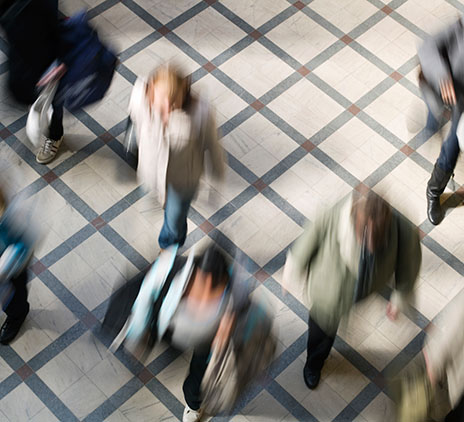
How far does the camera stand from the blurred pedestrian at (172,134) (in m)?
4.00

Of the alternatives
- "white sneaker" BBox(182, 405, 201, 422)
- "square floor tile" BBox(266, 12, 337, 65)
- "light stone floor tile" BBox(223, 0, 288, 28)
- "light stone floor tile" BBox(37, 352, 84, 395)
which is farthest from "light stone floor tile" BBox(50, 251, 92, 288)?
"light stone floor tile" BBox(223, 0, 288, 28)

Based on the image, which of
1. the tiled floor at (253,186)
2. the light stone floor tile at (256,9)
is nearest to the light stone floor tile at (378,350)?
the tiled floor at (253,186)

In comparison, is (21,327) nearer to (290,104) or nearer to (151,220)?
(151,220)

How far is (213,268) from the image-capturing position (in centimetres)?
354

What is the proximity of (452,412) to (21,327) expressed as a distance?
2670mm

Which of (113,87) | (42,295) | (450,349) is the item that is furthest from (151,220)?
(450,349)

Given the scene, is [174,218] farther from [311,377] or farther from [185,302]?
[311,377]

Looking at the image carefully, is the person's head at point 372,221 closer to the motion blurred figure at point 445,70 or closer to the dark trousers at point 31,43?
the motion blurred figure at point 445,70

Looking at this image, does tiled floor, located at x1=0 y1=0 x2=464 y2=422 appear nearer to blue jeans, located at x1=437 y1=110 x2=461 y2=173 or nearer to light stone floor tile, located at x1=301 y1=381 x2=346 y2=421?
light stone floor tile, located at x1=301 y1=381 x2=346 y2=421

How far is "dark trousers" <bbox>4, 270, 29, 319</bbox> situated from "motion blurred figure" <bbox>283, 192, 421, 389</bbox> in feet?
5.23

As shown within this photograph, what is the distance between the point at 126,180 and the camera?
5441mm

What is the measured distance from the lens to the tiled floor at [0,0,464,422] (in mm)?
4625

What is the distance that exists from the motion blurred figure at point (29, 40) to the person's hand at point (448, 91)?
7.64 ft

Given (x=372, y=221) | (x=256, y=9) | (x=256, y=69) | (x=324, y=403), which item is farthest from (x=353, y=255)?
(x=256, y=9)
